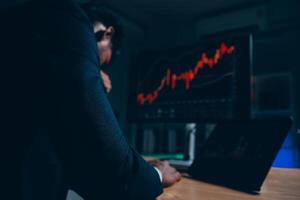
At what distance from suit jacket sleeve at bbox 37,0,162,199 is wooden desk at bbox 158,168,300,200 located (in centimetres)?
8

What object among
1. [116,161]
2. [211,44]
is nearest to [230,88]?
[211,44]

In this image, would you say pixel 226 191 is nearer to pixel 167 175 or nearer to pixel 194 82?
pixel 167 175

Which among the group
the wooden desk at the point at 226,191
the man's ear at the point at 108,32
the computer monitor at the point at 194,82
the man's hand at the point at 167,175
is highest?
the man's ear at the point at 108,32

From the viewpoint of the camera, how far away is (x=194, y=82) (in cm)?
125

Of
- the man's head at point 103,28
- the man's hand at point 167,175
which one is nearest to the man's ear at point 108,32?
the man's head at point 103,28

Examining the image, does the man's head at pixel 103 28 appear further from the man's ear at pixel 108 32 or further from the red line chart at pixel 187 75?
the red line chart at pixel 187 75

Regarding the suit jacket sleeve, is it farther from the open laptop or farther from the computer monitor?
the computer monitor

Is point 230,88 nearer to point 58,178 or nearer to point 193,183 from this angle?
point 193,183

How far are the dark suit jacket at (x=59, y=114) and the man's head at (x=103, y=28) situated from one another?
317 mm

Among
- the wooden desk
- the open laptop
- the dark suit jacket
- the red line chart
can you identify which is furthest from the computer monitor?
the dark suit jacket

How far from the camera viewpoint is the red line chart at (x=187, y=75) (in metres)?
1.19

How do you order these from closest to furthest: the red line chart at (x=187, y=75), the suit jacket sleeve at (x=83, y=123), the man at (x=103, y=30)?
the suit jacket sleeve at (x=83, y=123), the man at (x=103, y=30), the red line chart at (x=187, y=75)

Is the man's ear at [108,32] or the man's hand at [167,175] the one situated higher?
the man's ear at [108,32]

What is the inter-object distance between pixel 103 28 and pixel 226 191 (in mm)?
678
